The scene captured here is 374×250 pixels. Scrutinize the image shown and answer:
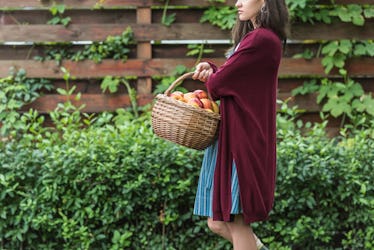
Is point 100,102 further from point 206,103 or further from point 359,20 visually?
point 206,103

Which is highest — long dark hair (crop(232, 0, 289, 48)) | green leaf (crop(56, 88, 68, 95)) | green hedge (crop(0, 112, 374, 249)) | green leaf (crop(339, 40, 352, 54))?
long dark hair (crop(232, 0, 289, 48))

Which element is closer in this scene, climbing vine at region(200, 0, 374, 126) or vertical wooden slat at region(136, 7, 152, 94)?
climbing vine at region(200, 0, 374, 126)

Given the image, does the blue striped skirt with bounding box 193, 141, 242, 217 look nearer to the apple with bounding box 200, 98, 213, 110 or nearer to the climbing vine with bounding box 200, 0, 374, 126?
the apple with bounding box 200, 98, 213, 110

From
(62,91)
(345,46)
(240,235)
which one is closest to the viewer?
(240,235)

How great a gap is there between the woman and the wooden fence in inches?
90.2

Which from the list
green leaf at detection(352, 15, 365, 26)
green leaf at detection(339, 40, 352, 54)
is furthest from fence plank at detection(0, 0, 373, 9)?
green leaf at detection(339, 40, 352, 54)

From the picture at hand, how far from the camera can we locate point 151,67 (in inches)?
217

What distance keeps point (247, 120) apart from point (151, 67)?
2486 millimetres

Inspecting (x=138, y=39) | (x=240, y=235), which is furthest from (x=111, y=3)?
(x=240, y=235)

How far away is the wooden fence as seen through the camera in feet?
18.1

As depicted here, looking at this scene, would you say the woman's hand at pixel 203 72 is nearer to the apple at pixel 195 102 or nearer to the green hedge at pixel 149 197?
the apple at pixel 195 102

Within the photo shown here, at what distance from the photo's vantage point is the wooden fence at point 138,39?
551 centimetres

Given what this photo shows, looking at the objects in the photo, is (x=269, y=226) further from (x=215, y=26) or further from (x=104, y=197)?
(x=215, y=26)

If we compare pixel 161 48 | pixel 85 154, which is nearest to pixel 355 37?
pixel 161 48
